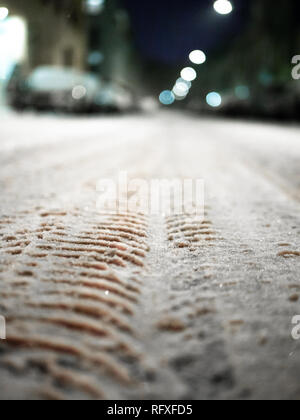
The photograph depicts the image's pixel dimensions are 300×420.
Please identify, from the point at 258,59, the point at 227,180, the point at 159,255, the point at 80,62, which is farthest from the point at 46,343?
the point at 258,59

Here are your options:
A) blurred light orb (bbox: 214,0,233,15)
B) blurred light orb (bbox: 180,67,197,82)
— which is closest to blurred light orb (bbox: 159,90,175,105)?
blurred light orb (bbox: 180,67,197,82)

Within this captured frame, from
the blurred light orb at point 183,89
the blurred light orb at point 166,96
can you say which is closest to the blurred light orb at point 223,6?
the blurred light orb at point 183,89

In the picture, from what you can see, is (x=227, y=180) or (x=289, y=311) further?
(x=227, y=180)

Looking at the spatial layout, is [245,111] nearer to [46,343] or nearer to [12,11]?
[12,11]

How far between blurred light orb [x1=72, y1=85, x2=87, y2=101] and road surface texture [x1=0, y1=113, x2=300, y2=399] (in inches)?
474

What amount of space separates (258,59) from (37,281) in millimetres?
48175

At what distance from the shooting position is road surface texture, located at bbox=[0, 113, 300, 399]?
1180 mm

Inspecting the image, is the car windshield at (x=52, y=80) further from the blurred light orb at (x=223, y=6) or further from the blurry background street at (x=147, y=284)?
the blurry background street at (x=147, y=284)

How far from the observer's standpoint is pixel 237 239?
232cm

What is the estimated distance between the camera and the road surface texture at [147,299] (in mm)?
1180
